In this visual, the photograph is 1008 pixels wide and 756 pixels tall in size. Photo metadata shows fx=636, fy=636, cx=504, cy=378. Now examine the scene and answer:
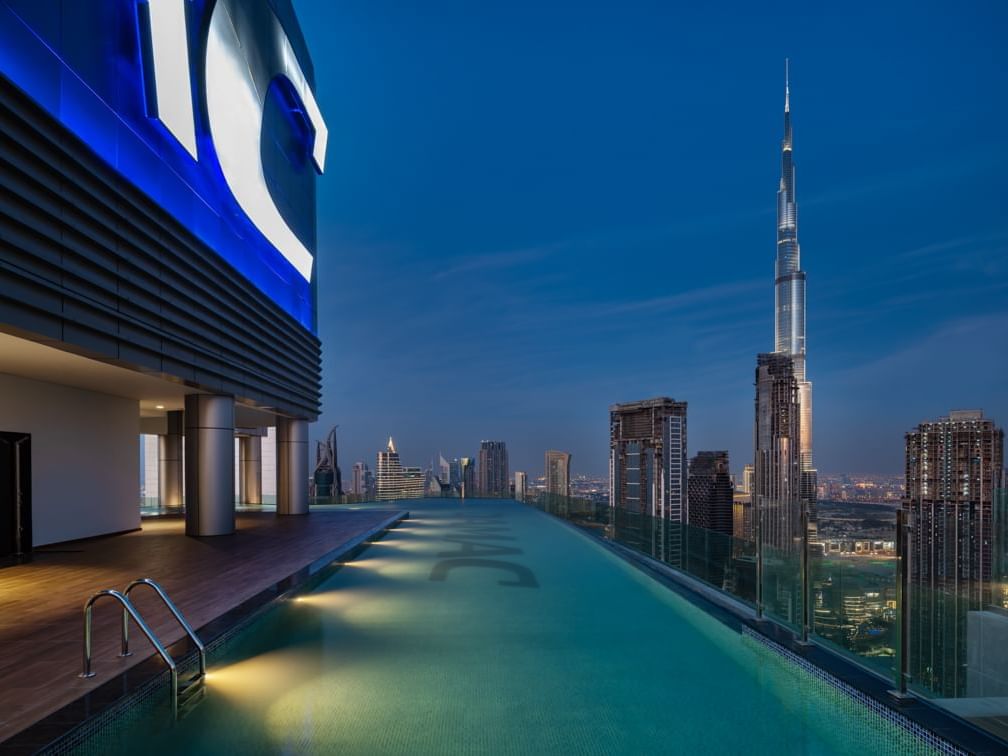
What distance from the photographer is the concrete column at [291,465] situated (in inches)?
612

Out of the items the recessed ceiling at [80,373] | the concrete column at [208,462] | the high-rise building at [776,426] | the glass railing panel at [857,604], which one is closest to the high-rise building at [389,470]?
the high-rise building at [776,426]

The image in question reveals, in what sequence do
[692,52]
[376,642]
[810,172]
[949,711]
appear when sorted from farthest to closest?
[810,172]
[692,52]
[376,642]
[949,711]

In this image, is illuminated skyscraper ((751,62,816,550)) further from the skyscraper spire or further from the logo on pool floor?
the logo on pool floor

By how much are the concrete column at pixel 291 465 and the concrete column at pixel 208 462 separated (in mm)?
4426

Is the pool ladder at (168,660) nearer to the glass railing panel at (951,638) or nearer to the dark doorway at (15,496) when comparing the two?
the glass railing panel at (951,638)

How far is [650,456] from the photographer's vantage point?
40.2 meters

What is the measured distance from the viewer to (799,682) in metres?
3.89

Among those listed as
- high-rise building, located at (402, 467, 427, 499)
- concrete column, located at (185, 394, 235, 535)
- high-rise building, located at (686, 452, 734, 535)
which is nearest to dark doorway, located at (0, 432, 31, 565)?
concrete column, located at (185, 394, 235, 535)

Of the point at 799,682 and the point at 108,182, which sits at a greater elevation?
the point at 108,182

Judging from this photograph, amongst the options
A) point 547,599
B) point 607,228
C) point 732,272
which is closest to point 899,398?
point 732,272

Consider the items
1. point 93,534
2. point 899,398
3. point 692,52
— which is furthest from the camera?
point 692,52

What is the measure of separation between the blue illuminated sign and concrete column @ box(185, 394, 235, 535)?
2.47 m

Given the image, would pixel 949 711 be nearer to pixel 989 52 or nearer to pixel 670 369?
pixel 670 369

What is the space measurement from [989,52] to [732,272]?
4708 centimetres
